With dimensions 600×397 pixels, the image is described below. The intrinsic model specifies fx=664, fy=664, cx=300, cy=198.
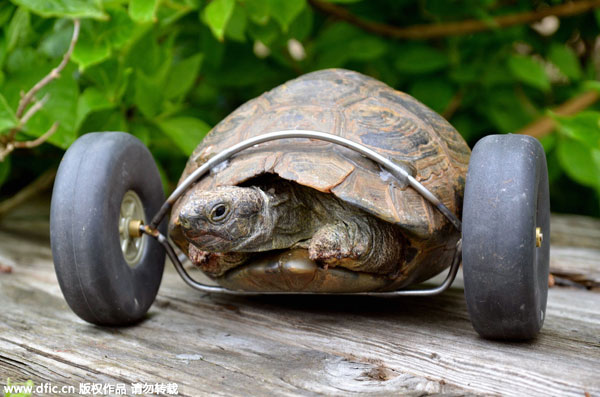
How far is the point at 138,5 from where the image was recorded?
7.27ft

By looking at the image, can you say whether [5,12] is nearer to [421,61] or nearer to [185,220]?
[185,220]

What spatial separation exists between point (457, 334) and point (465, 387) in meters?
0.35

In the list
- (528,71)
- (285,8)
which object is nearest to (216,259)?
(285,8)

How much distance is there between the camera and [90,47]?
91.4 inches

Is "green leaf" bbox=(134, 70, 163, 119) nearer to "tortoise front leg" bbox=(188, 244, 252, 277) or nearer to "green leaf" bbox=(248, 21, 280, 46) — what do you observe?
"green leaf" bbox=(248, 21, 280, 46)

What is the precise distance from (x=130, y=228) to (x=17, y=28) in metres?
1.06

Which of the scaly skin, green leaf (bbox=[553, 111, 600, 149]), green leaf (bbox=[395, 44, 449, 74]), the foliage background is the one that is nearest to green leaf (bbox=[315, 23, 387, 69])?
the foliage background

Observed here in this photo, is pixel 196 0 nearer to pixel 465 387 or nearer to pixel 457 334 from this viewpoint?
pixel 457 334

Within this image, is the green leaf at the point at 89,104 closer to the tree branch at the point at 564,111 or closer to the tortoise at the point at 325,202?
the tortoise at the point at 325,202

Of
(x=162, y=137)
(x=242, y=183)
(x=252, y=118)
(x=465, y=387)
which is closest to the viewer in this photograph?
(x=465, y=387)

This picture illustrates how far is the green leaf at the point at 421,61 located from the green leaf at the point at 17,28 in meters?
1.71

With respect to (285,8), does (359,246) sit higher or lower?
lower

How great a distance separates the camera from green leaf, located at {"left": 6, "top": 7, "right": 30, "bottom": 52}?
2420mm

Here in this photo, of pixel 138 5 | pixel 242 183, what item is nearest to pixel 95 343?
pixel 242 183
